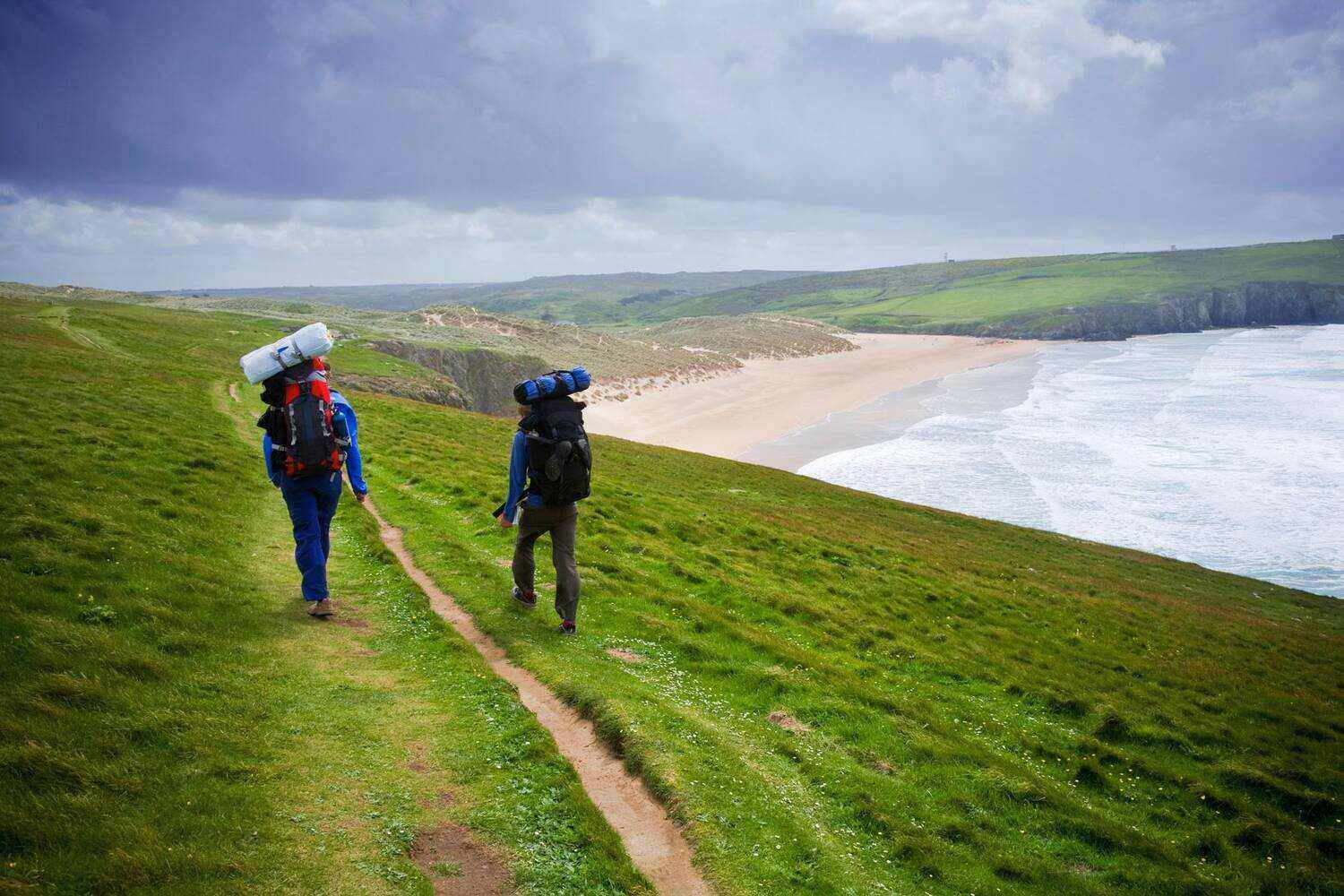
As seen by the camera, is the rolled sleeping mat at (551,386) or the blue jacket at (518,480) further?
the blue jacket at (518,480)

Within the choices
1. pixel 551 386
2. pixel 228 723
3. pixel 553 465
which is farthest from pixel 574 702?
pixel 551 386

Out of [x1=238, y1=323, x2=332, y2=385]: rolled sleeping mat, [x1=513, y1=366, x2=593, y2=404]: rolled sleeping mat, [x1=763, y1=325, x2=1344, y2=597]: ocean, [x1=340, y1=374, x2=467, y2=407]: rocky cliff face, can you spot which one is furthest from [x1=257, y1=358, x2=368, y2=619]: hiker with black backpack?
[x1=340, y1=374, x2=467, y2=407]: rocky cliff face

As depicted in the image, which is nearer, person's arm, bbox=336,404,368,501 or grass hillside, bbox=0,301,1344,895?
grass hillside, bbox=0,301,1344,895

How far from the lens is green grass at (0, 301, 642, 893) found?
508 cm

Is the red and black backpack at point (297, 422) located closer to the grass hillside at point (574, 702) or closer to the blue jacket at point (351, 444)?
the blue jacket at point (351, 444)

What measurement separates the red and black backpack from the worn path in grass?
3333 millimetres

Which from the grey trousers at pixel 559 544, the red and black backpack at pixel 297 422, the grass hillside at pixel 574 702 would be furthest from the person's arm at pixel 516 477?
the red and black backpack at pixel 297 422

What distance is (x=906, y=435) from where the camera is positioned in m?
66.5

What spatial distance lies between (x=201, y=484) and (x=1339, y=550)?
168 ft

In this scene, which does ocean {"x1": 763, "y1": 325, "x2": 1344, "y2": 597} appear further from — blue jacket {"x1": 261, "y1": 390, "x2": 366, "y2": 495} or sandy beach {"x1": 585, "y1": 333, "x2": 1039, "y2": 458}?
blue jacket {"x1": 261, "y1": 390, "x2": 366, "y2": 495}

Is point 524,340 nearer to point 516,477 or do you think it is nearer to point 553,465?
point 516,477

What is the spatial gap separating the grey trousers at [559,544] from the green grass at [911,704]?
652 millimetres

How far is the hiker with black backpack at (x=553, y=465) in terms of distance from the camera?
9.92 meters

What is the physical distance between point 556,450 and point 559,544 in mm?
1595
